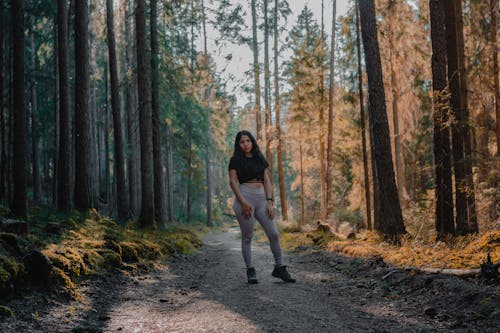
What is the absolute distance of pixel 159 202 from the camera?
16.8 meters

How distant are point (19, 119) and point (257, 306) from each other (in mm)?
6332

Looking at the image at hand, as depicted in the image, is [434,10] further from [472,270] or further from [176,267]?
[176,267]

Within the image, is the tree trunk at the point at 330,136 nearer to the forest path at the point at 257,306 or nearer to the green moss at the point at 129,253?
the forest path at the point at 257,306

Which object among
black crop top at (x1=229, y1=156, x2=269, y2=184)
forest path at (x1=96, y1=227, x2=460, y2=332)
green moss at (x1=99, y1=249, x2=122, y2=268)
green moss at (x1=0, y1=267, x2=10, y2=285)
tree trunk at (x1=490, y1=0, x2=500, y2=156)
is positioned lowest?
forest path at (x1=96, y1=227, x2=460, y2=332)

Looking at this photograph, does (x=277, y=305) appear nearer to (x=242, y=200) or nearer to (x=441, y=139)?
(x=242, y=200)

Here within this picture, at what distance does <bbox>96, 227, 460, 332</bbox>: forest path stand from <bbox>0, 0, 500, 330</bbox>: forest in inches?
47.4

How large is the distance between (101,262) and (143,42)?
9.96 meters

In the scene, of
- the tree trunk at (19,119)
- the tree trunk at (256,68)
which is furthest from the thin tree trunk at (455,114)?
the tree trunk at (256,68)

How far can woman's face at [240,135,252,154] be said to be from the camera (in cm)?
672

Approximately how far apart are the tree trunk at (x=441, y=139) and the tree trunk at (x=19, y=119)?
8331 mm

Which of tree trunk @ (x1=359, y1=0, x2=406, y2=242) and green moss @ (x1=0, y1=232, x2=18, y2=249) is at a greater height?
tree trunk @ (x1=359, y1=0, x2=406, y2=242)

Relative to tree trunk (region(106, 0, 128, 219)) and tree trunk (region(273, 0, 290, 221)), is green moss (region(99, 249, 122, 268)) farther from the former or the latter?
tree trunk (region(273, 0, 290, 221))

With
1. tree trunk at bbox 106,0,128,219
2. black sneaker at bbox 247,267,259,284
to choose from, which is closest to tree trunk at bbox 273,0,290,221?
tree trunk at bbox 106,0,128,219

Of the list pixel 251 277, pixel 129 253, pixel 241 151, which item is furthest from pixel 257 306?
pixel 129 253
